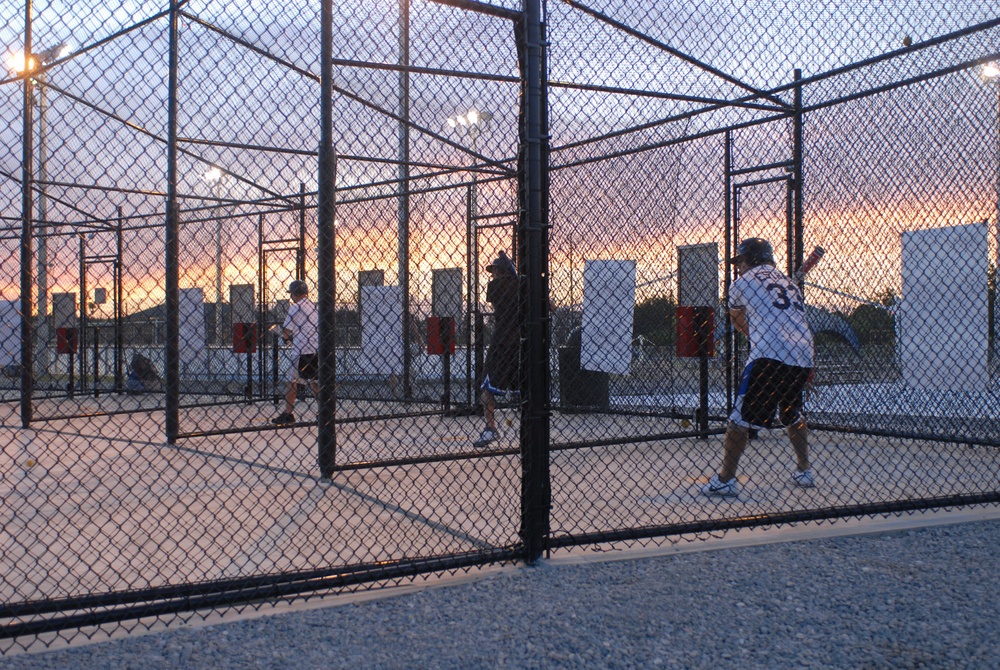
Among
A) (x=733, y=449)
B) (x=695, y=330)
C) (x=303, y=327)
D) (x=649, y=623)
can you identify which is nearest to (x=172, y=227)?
(x=303, y=327)

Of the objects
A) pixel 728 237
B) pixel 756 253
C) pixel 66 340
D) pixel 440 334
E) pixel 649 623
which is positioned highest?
pixel 728 237

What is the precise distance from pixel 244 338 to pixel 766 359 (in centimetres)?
778

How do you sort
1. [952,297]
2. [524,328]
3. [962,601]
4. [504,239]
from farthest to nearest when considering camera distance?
[504,239] → [952,297] → [524,328] → [962,601]

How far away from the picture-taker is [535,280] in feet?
12.0

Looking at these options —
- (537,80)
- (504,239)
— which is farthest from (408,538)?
(504,239)

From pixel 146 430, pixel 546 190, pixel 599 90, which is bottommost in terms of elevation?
pixel 146 430

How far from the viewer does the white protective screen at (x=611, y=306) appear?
280 inches

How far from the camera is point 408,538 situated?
4145 mm

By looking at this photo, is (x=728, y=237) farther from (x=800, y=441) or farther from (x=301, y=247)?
(x=301, y=247)

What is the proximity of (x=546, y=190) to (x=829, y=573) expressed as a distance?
208 cm

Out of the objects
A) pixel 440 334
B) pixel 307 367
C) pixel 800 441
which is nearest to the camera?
pixel 800 441

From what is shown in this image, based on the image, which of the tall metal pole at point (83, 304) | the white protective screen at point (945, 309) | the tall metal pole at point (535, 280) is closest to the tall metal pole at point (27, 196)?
the tall metal pole at point (83, 304)

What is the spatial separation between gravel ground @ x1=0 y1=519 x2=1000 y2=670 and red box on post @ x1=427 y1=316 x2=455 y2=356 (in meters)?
5.43

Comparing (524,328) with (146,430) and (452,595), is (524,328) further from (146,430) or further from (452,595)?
(146,430)
